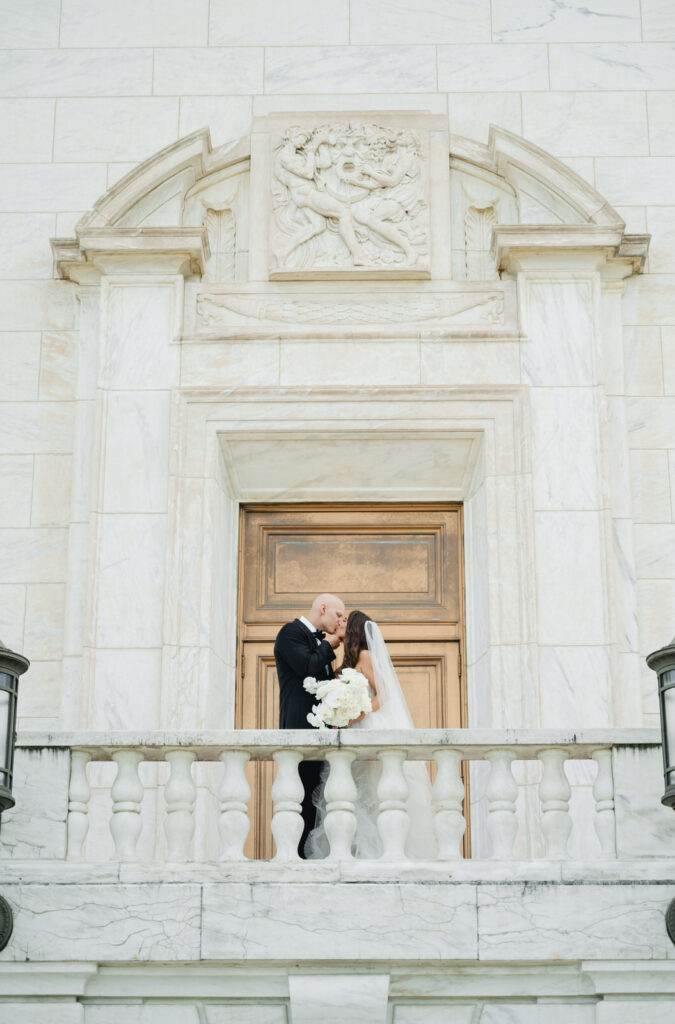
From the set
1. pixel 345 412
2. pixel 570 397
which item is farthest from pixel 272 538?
pixel 570 397

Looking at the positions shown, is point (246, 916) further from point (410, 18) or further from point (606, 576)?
point (410, 18)

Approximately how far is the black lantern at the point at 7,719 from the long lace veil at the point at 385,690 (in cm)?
254

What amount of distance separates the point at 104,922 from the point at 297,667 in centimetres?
228

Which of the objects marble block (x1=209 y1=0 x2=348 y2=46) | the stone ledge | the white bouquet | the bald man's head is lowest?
the stone ledge

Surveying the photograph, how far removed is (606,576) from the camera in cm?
1156

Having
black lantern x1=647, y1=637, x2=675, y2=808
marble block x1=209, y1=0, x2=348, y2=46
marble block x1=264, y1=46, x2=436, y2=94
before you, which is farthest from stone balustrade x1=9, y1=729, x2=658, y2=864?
marble block x1=209, y1=0, x2=348, y2=46

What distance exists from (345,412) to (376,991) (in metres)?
4.47

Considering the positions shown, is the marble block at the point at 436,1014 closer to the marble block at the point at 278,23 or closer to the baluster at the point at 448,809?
the baluster at the point at 448,809

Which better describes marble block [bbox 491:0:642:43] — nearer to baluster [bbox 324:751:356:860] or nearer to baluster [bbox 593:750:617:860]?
baluster [bbox 593:750:617:860]

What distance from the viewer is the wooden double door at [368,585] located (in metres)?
12.2

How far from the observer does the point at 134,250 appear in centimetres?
1227

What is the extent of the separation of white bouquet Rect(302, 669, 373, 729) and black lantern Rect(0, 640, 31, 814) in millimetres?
2064

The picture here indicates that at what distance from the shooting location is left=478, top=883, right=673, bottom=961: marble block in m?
8.81

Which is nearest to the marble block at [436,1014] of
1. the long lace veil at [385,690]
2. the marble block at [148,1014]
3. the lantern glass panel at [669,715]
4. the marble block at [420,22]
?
the marble block at [148,1014]
